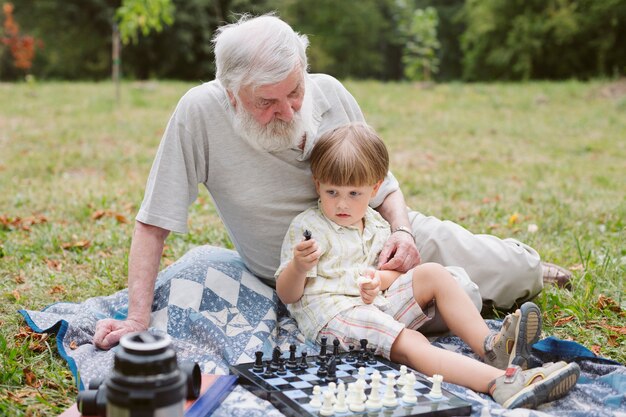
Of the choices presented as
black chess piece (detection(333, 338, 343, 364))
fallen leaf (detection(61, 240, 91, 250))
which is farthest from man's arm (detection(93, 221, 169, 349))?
fallen leaf (detection(61, 240, 91, 250))

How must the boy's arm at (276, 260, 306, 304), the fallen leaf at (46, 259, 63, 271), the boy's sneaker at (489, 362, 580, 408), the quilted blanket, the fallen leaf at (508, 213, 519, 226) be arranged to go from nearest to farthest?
the boy's sneaker at (489, 362, 580, 408) → the quilted blanket → the boy's arm at (276, 260, 306, 304) → the fallen leaf at (46, 259, 63, 271) → the fallen leaf at (508, 213, 519, 226)

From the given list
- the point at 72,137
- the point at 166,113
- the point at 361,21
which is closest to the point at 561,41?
the point at 361,21

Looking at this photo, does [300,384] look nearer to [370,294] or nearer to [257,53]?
[370,294]

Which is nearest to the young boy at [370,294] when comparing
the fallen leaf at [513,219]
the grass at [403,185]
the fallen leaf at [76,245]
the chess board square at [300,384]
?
the chess board square at [300,384]

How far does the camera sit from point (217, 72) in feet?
10.7

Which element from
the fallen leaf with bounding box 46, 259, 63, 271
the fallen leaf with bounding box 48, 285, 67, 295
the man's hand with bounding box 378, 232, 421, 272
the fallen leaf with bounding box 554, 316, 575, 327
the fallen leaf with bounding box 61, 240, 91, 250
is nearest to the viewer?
the man's hand with bounding box 378, 232, 421, 272

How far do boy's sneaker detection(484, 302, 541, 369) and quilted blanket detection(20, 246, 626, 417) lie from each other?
0.67ft

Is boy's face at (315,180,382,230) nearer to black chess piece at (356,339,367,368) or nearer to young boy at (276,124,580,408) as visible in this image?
young boy at (276,124,580,408)

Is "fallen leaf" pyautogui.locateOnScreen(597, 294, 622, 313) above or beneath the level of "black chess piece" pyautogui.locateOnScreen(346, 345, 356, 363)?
beneath

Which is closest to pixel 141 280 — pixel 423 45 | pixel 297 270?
pixel 297 270

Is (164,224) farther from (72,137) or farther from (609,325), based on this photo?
(72,137)

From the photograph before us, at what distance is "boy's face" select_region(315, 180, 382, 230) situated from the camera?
322 cm

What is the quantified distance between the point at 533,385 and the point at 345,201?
3.62ft

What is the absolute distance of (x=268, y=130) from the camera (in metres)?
3.25
